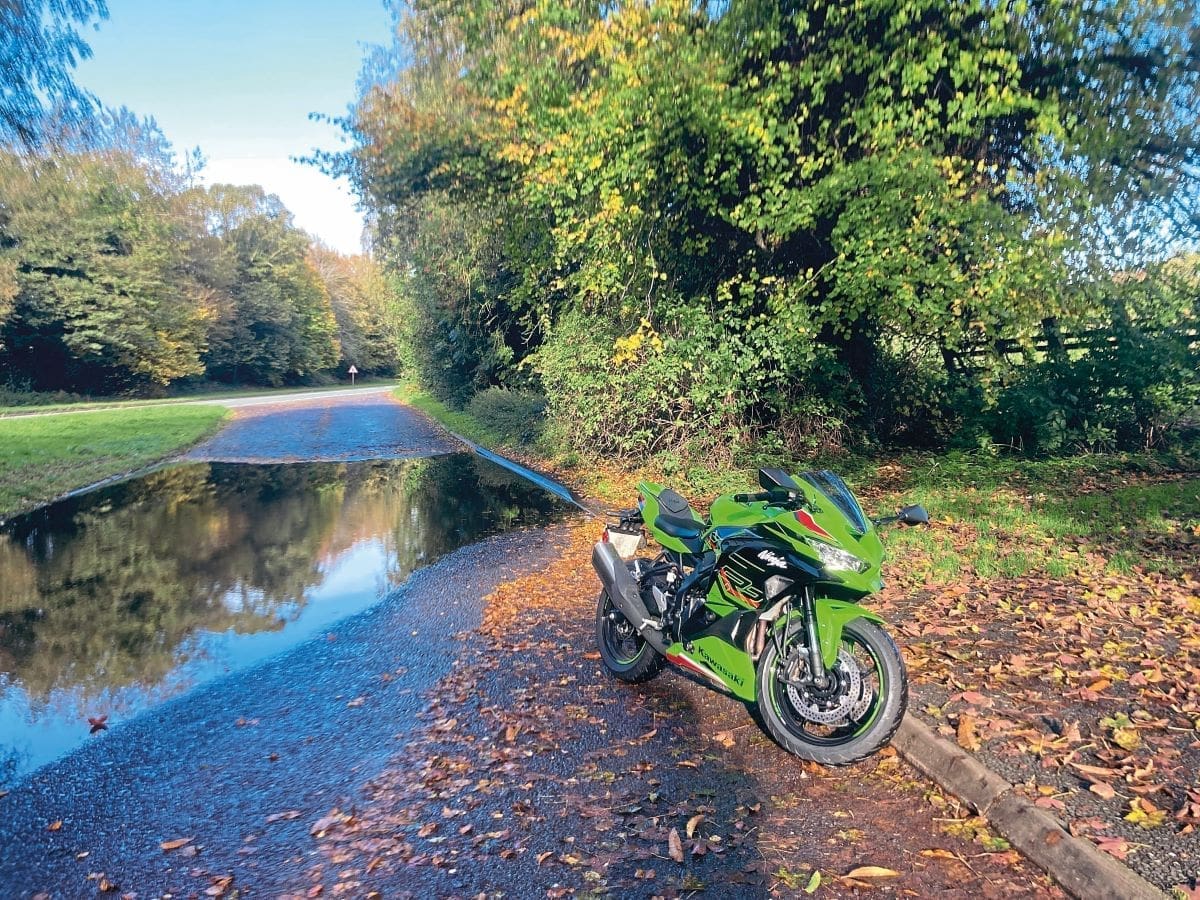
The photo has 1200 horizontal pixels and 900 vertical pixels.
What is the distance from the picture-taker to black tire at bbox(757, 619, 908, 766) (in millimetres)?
3713

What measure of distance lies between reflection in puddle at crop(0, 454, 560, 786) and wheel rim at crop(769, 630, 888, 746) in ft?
13.5

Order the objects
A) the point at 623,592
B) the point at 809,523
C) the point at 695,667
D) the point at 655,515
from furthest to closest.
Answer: the point at 655,515 < the point at 623,592 < the point at 695,667 < the point at 809,523

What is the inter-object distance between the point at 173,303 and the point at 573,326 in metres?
44.2

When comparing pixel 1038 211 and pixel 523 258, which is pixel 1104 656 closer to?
pixel 1038 211

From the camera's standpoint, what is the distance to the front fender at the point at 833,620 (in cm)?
380

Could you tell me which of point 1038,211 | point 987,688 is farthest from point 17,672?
point 1038,211

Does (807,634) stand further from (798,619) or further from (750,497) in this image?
(750,497)

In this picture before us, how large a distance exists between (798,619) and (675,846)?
1.24 m

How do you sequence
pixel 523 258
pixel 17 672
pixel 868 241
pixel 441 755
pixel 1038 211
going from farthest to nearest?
pixel 523 258
pixel 1038 211
pixel 868 241
pixel 17 672
pixel 441 755

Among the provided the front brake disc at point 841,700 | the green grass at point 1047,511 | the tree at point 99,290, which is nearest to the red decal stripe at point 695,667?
the front brake disc at point 841,700

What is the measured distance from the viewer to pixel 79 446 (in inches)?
782

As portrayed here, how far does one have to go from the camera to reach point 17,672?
5.88m

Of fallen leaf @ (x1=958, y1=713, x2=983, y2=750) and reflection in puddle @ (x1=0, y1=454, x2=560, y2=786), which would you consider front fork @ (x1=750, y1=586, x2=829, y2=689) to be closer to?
fallen leaf @ (x1=958, y1=713, x2=983, y2=750)

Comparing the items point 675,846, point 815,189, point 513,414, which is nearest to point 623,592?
point 675,846
